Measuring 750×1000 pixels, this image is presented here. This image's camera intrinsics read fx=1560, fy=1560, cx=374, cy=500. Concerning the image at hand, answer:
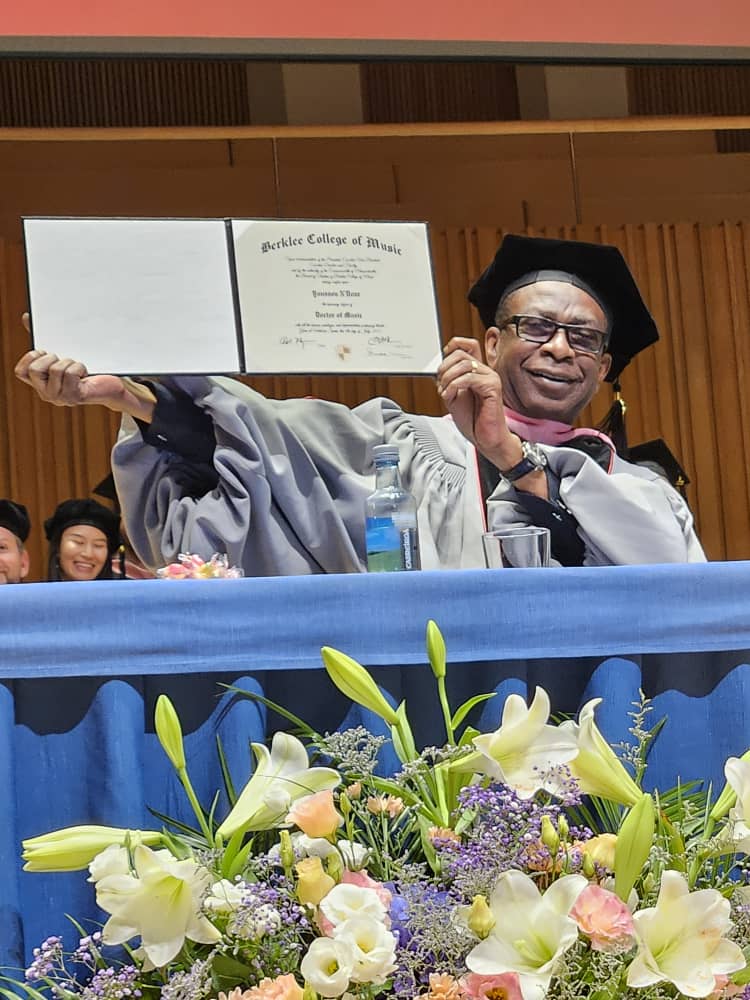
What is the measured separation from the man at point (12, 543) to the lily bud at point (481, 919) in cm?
317

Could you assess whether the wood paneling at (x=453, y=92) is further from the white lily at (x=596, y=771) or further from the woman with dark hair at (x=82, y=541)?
the white lily at (x=596, y=771)

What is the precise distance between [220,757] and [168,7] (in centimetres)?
234

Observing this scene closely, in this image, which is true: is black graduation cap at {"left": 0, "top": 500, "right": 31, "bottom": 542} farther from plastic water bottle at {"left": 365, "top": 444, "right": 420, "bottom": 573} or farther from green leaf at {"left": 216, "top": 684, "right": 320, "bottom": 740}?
green leaf at {"left": 216, "top": 684, "right": 320, "bottom": 740}

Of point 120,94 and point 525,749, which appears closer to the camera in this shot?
point 525,749

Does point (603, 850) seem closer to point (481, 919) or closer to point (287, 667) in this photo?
point (481, 919)

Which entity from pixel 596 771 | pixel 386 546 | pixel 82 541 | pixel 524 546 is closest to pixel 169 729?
pixel 596 771

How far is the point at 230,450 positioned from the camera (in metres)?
2.09

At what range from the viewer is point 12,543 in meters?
4.33

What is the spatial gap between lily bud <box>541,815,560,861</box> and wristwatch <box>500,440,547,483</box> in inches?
44.7

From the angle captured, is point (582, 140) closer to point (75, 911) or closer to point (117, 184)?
point (117, 184)

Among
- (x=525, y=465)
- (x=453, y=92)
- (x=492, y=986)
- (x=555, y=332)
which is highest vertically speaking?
(x=453, y=92)

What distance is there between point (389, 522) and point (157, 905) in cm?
89

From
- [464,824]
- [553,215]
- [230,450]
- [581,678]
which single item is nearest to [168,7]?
[230,450]

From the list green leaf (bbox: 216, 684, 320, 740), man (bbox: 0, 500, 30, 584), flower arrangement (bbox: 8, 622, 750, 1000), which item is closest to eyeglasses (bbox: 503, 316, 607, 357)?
green leaf (bbox: 216, 684, 320, 740)
